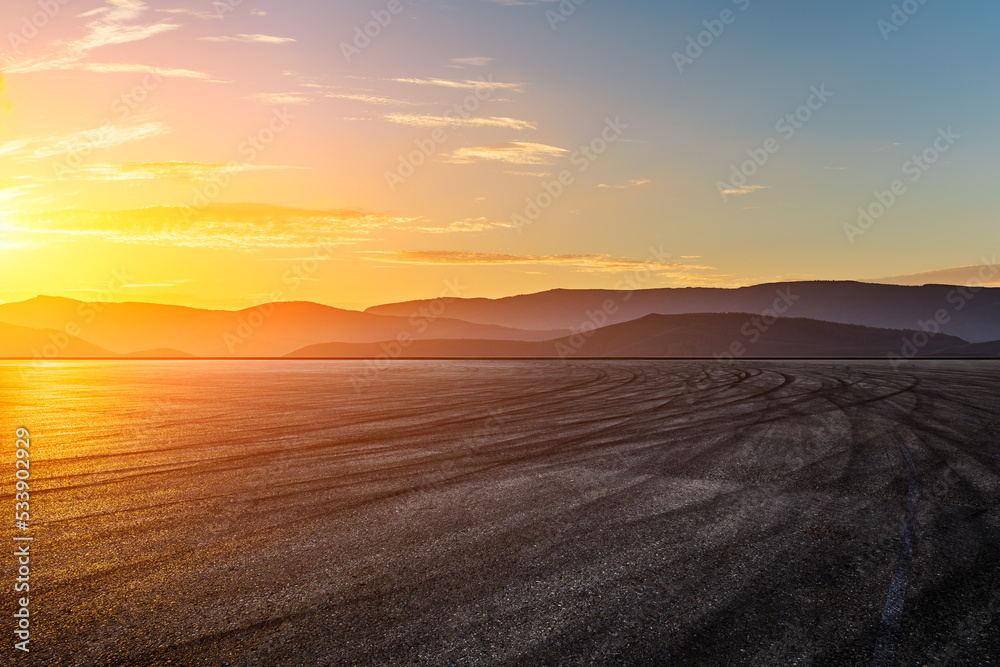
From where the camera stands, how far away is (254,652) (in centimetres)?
344

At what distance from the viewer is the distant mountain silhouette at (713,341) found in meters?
87.9

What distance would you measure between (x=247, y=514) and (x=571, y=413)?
9.20 m

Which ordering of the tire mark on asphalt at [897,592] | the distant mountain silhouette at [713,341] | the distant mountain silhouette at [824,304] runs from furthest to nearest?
the distant mountain silhouette at [824,304], the distant mountain silhouette at [713,341], the tire mark on asphalt at [897,592]

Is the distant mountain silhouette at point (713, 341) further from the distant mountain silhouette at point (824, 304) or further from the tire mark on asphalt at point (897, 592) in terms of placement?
the tire mark on asphalt at point (897, 592)

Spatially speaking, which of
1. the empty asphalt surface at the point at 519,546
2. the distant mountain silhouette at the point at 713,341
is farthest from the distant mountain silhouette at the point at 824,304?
the empty asphalt surface at the point at 519,546

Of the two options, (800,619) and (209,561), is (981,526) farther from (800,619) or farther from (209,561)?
(209,561)

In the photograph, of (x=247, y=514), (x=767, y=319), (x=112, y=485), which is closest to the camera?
(x=247, y=514)

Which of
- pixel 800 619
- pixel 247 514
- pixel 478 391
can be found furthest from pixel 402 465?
pixel 478 391

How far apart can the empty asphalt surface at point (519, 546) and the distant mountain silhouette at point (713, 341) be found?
72122 millimetres

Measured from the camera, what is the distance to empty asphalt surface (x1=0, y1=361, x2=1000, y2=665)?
3572 mm

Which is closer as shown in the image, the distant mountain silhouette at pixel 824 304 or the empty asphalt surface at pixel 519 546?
the empty asphalt surface at pixel 519 546

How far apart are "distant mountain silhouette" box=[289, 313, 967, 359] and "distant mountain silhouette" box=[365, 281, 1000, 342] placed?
4692cm

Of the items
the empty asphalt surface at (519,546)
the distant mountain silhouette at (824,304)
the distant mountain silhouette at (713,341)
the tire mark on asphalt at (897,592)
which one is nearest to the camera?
the tire mark on asphalt at (897,592)

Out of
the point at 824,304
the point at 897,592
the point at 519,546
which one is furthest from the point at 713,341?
the point at 824,304
